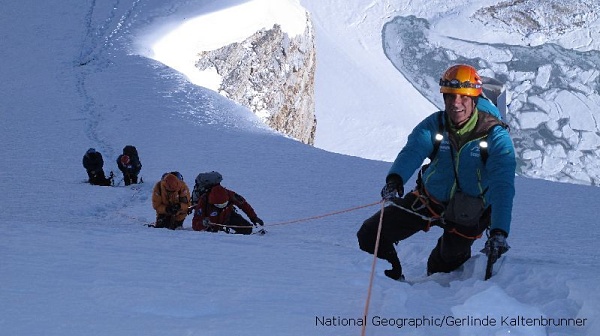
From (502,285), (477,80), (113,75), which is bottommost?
(502,285)

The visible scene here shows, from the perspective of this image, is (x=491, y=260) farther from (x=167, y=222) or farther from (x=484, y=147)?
(x=167, y=222)

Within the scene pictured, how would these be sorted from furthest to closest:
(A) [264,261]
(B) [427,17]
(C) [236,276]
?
(B) [427,17] < (A) [264,261] < (C) [236,276]

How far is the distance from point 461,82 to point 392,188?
2.16ft

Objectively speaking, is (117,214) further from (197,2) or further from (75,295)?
(197,2)

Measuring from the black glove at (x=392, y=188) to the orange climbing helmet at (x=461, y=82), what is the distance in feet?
1.74

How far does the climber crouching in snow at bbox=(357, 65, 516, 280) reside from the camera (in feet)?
11.8

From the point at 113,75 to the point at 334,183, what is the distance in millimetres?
8882

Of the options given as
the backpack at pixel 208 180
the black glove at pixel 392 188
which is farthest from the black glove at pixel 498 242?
the backpack at pixel 208 180

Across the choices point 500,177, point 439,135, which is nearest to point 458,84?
point 439,135

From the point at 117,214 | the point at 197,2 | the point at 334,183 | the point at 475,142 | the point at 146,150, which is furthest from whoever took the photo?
the point at 197,2

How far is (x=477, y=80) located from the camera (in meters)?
3.78

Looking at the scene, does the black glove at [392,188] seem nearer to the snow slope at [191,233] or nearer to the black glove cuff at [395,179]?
the black glove cuff at [395,179]

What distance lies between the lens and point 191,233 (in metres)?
5.51

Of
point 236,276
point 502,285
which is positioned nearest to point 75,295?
point 236,276
